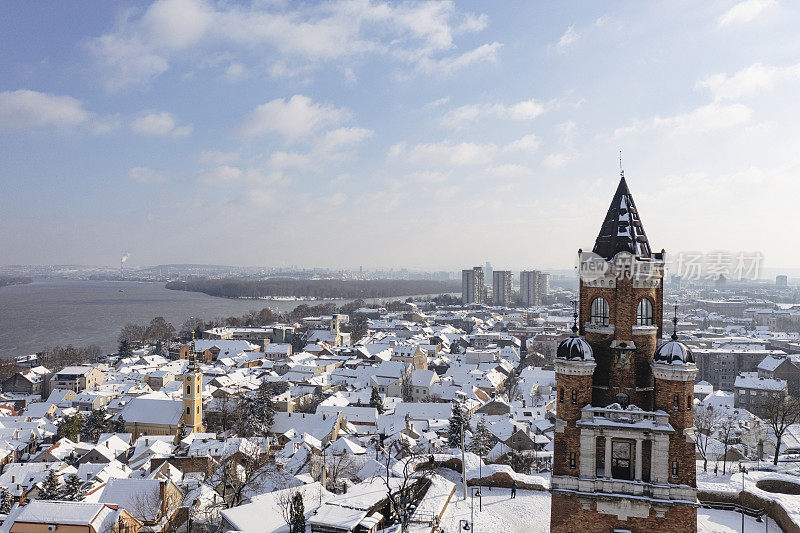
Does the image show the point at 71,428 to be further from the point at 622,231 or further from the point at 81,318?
the point at 81,318

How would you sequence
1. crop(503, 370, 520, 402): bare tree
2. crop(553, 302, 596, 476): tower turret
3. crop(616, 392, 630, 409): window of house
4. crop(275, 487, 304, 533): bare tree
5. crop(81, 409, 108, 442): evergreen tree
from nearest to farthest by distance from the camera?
crop(553, 302, 596, 476): tower turret
crop(616, 392, 630, 409): window of house
crop(275, 487, 304, 533): bare tree
crop(81, 409, 108, 442): evergreen tree
crop(503, 370, 520, 402): bare tree

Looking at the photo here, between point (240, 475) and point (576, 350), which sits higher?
point (576, 350)

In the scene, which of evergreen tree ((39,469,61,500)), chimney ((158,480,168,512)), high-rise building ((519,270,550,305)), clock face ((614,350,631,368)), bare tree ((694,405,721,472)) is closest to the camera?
clock face ((614,350,631,368))

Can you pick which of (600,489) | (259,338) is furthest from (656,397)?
(259,338)

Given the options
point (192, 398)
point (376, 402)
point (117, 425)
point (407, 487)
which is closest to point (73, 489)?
point (192, 398)

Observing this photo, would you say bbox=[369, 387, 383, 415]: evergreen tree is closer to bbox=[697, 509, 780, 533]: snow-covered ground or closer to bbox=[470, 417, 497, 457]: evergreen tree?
bbox=[470, 417, 497, 457]: evergreen tree

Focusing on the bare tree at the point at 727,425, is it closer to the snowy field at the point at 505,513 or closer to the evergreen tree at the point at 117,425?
the snowy field at the point at 505,513

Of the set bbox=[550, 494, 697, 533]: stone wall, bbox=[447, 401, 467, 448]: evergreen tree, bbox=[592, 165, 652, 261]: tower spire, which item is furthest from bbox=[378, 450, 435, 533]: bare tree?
bbox=[447, 401, 467, 448]: evergreen tree

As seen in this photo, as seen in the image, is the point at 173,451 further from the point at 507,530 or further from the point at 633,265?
the point at 633,265
